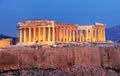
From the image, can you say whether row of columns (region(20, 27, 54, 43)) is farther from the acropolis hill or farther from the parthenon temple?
the acropolis hill

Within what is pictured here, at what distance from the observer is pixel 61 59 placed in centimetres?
1586

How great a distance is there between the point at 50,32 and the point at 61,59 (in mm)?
69157

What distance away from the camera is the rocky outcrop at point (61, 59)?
15.7m

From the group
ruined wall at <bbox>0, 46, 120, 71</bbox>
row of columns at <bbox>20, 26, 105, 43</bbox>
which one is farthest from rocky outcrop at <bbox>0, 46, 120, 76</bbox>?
row of columns at <bbox>20, 26, 105, 43</bbox>

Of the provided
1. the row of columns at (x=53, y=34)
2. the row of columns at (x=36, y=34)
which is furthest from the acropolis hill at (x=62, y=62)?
the row of columns at (x=36, y=34)

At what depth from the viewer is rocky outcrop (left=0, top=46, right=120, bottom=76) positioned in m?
15.7

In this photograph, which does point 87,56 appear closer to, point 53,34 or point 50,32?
point 53,34

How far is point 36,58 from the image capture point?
51.9 ft

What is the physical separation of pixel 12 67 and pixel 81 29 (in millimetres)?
80150

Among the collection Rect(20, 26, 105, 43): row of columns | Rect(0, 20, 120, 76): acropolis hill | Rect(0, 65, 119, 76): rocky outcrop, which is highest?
Rect(20, 26, 105, 43): row of columns

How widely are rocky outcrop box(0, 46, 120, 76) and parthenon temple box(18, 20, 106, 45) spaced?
64519 millimetres

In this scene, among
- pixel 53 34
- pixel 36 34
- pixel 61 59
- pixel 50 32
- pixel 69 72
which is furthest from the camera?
pixel 36 34

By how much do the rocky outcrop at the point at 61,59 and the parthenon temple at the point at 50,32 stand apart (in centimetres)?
6452

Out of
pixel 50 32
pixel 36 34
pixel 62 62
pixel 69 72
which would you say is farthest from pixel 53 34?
pixel 69 72
